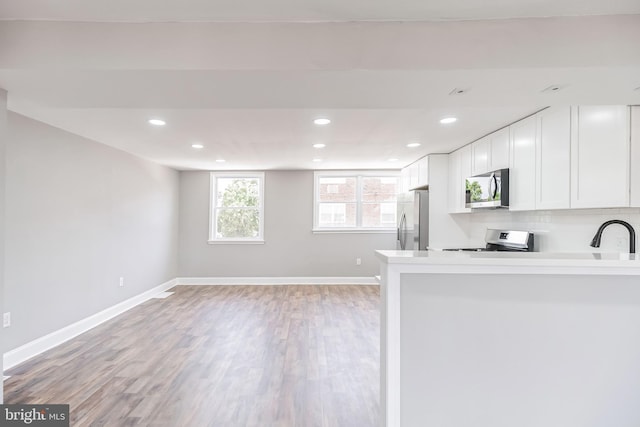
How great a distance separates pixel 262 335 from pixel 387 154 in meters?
3.03

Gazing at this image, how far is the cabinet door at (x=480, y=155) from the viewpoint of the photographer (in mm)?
3480

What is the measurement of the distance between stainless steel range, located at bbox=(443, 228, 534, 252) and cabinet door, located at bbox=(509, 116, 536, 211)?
0.32m

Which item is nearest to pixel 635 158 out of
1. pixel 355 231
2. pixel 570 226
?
pixel 570 226

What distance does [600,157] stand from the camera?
2.15 metres

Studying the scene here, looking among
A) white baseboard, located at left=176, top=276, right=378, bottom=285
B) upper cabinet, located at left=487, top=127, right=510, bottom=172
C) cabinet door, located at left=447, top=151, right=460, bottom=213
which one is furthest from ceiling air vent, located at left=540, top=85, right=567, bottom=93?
white baseboard, located at left=176, top=276, right=378, bottom=285

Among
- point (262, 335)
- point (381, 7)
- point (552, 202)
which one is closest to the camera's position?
point (381, 7)

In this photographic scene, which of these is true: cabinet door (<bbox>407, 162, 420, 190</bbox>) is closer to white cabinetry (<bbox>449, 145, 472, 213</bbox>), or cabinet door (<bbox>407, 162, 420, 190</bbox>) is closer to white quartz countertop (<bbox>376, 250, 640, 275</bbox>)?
white cabinetry (<bbox>449, 145, 472, 213</bbox>)

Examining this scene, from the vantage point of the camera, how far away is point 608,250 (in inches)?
88.8

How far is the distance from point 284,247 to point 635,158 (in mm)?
5178

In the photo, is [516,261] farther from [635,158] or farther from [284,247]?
[284,247]

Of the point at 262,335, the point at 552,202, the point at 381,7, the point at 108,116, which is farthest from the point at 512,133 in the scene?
the point at 108,116

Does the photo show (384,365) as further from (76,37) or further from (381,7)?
(76,37)
